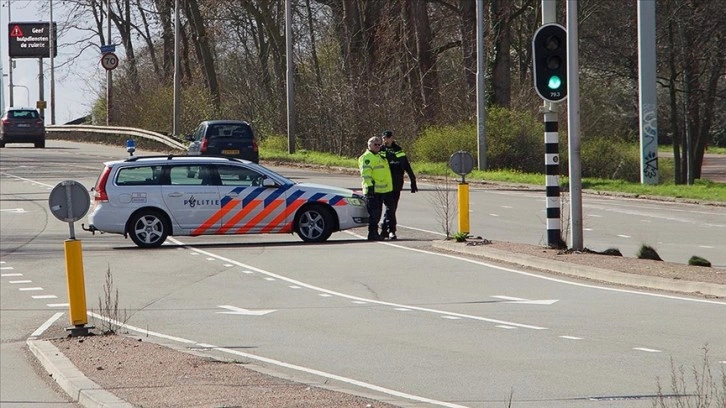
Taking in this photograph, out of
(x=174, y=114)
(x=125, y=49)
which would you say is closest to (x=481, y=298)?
(x=174, y=114)

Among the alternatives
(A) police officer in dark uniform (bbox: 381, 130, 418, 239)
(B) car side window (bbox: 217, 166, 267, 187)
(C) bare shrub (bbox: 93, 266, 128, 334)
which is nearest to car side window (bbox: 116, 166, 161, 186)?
(B) car side window (bbox: 217, 166, 267, 187)

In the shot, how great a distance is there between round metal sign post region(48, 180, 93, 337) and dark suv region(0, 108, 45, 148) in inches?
1792

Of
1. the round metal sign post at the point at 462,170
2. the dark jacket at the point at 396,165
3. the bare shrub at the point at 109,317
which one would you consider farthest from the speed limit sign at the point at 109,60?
the bare shrub at the point at 109,317

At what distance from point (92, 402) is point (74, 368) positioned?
5.40 feet

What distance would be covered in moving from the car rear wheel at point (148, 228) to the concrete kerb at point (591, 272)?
5107 millimetres

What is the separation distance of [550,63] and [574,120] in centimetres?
93

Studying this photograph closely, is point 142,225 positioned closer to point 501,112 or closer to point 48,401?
point 48,401

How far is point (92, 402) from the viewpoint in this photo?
9.59 m

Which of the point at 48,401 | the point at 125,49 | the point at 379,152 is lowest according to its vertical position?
the point at 48,401

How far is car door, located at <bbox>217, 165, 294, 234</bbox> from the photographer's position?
2364 cm

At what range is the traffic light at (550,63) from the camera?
19109 millimetres

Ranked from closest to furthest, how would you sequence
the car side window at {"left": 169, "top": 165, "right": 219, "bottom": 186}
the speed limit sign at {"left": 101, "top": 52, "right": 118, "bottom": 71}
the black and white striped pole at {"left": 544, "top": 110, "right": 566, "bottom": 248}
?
the black and white striped pole at {"left": 544, "top": 110, "right": 566, "bottom": 248}, the car side window at {"left": 169, "top": 165, "right": 219, "bottom": 186}, the speed limit sign at {"left": 101, "top": 52, "right": 118, "bottom": 71}

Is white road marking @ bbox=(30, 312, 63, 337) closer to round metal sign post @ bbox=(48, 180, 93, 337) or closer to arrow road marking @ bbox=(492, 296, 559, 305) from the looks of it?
round metal sign post @ bbox=(48, 180, 93, 337)

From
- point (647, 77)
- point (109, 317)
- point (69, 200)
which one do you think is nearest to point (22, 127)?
point (647, 77)
